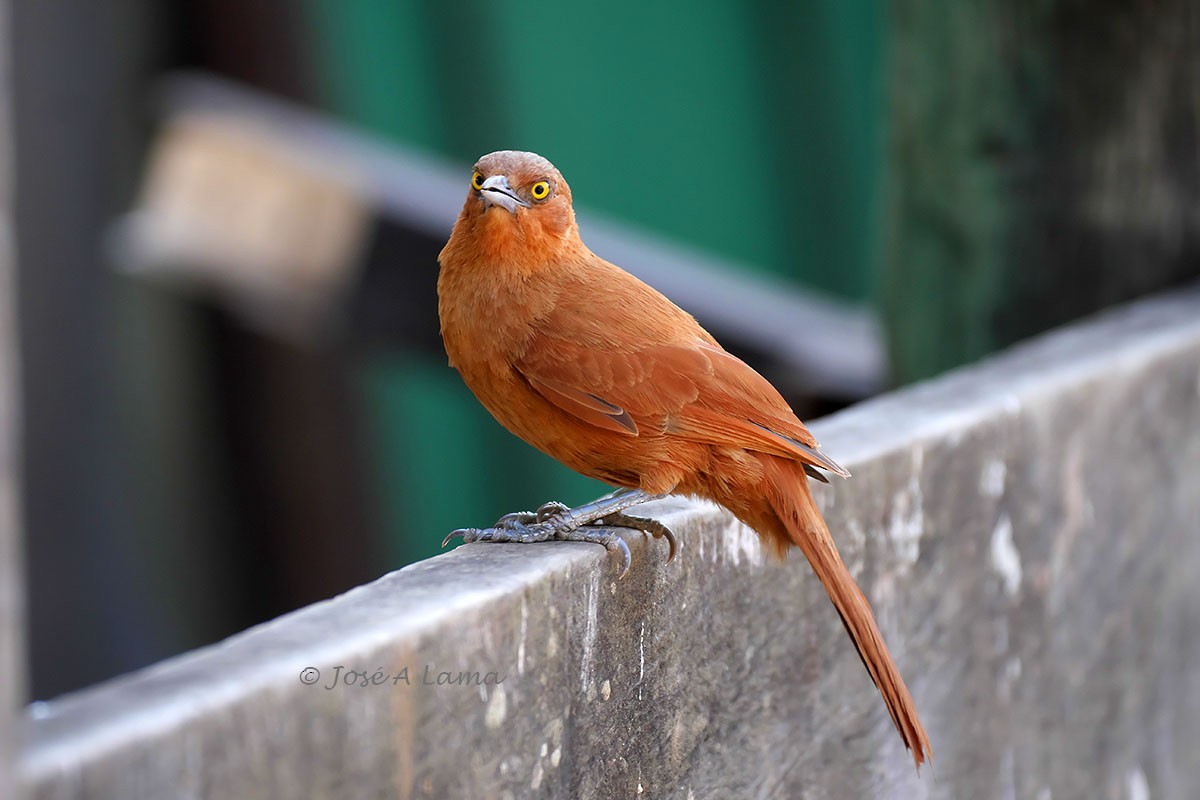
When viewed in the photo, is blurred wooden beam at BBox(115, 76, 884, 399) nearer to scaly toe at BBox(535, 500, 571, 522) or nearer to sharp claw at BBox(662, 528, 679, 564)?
scaly toe at BBox(535, 500, 571, 522)

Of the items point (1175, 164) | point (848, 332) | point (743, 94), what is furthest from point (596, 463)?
point (743, 94)

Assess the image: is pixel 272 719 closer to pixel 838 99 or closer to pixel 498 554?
pixel 498 554

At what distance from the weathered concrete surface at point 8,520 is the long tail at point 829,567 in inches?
47.7

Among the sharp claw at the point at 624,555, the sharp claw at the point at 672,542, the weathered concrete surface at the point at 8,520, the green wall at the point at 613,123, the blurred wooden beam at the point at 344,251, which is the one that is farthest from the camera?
the green wall at the point at 613,123

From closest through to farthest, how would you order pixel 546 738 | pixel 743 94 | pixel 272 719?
pixel 272 719 < pixel 546 738 < pixel 743 94

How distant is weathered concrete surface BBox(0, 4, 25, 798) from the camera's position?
1125 mm

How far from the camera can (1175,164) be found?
3643 mm

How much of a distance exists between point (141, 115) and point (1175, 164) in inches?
148

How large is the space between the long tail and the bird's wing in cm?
8

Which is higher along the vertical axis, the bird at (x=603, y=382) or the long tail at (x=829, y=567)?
the bird at (x=603, y=382)

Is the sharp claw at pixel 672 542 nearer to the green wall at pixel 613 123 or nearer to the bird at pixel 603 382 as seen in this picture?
the bird at pixel 603 382

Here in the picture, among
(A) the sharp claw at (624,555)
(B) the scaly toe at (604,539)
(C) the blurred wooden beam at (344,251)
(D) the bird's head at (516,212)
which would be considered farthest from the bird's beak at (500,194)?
(C) the blurred wooden beam at (344,251)

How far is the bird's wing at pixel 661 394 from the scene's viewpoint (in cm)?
235

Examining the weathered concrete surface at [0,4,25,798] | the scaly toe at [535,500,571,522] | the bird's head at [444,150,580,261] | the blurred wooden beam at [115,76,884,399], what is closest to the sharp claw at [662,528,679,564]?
the scaly toe at [535,500,571,522]
